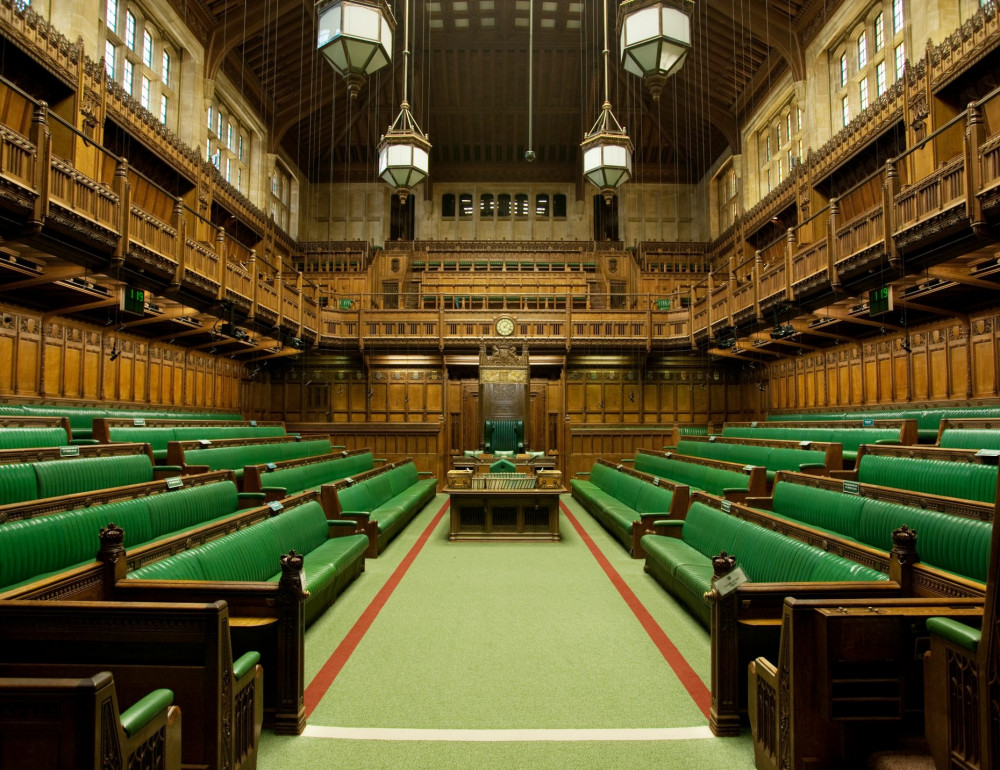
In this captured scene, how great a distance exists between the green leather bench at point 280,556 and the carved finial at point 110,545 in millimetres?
155

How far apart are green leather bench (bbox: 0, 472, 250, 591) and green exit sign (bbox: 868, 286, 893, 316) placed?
798cm

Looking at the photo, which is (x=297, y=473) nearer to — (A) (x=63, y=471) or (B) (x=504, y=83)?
(A) (x=63, y=471)

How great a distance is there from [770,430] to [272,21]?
15.5m

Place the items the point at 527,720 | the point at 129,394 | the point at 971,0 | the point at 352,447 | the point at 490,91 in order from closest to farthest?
the point at 527,720
the point at 971,0
the point at 129,394
the point at 352,447
the point at 490,91

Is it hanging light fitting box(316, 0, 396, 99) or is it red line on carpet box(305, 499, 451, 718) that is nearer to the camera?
red line on carpet box(305, 499, 451, 718)

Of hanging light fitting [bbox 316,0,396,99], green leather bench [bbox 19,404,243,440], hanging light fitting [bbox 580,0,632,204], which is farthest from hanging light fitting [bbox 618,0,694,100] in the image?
green leather bench [bbox 19,404,243,440]

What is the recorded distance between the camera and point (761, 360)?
14.4 meters

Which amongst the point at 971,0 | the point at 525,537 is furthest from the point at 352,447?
the point at 971,0

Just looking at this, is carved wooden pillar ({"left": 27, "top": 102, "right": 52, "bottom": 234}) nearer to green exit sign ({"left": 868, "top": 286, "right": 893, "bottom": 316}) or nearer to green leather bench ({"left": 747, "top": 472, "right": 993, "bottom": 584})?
green leather bench ({"left": 747, "top": 472, "right": 993, "bottom": 584})

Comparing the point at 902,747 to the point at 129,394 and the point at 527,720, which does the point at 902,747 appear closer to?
the point at 527,720

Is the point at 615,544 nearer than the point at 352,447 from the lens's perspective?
Yes

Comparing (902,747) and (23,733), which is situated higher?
(23,733)

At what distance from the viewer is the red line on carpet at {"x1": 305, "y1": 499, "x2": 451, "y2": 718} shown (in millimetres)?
3084

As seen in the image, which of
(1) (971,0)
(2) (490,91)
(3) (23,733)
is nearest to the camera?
(3) (23,733)
